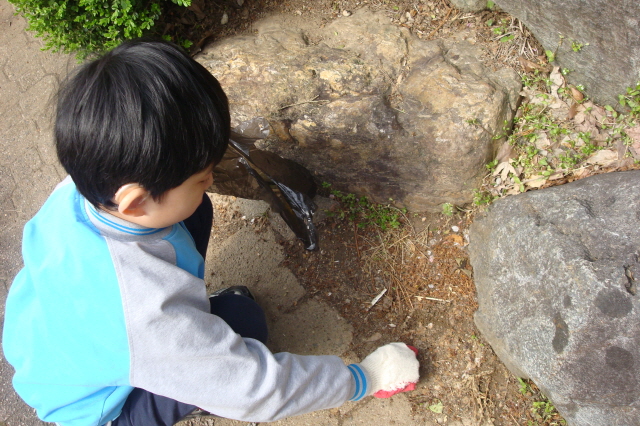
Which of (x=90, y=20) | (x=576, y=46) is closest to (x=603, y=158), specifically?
(x=576, y=46)

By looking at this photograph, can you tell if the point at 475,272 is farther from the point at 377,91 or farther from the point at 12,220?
the point at 12,220

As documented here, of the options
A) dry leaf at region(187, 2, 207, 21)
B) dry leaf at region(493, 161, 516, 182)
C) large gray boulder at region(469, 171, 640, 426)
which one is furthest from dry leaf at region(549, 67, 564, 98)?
dry leaf at region(187, 2, 207, 21)

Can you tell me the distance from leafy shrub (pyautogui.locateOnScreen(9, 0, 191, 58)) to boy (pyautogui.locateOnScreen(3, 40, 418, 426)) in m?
1.28

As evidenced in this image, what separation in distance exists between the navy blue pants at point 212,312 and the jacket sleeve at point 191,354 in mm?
281

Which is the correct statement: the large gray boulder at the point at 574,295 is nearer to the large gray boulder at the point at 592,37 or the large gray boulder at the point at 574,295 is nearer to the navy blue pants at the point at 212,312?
the large gray boulder at the point at 592,37

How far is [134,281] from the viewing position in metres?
1.39

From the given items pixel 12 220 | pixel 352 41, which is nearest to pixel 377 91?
pixel 352 41

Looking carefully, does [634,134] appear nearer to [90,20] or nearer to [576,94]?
[576,94]

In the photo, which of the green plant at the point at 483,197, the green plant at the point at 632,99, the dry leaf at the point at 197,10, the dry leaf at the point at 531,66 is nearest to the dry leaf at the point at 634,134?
the green plant at the point at 632,99

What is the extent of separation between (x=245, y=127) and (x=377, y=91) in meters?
0.73

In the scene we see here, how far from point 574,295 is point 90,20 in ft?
9.48

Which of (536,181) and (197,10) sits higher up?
(197,10)

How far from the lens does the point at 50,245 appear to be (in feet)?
5.01

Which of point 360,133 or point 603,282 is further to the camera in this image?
point 360,133
